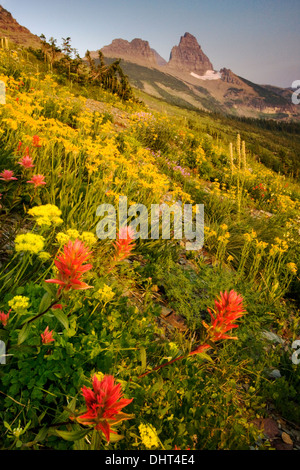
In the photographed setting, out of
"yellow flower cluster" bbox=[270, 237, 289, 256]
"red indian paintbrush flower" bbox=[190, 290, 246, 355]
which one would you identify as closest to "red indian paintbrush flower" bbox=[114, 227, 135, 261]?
"red indian paintbrush flower" bbox=[190, 290, 246, 355]

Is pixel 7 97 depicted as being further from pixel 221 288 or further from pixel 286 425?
pixel 286 425

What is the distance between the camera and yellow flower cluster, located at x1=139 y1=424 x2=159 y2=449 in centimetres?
123

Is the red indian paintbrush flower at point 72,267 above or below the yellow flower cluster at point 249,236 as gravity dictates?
above

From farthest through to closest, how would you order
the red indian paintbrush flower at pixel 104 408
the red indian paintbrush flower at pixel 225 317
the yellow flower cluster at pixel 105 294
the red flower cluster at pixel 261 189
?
the red flower cluster at pixel 261 189
the yellow flower cluster at pixel 105 294
the red indian paintbrush flower at pixel 225 317
the red indian paintbrush flower at pixel 104 408

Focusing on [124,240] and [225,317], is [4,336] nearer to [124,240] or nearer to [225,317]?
[124,240]

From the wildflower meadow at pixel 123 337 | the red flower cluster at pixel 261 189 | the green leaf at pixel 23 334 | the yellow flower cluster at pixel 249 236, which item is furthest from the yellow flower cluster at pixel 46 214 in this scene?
the red flower cluster at pixel 261 189

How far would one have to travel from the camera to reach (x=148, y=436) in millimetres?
1269

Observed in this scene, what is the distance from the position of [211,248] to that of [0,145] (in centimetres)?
370

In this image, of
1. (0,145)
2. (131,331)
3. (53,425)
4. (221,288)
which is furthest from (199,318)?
(0,145)

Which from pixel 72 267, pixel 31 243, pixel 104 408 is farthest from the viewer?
pixel 31 243

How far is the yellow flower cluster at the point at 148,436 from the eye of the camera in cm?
123

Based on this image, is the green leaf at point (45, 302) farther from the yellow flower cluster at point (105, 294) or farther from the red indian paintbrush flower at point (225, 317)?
the red indian paintbrush flower at point (225, 317)

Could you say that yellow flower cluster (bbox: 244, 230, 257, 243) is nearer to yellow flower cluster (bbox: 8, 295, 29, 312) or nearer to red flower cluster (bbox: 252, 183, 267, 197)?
yellow flower cluster (bbox: 8, 295, 29, 312)

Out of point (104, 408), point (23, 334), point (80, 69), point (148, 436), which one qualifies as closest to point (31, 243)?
point (23, 334)
